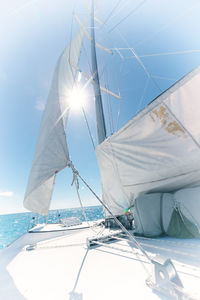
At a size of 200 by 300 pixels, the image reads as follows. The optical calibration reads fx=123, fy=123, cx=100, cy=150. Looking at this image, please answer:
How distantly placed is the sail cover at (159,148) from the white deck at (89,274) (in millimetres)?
921

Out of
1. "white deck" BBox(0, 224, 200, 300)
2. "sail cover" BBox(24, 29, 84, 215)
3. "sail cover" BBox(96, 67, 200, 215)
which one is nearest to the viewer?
"white deck" BBox(0, 224, 200, 300)

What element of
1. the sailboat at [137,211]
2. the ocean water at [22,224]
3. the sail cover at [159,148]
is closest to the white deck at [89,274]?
the sailboat at [137,211]

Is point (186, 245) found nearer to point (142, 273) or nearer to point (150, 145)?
point (142, 273)

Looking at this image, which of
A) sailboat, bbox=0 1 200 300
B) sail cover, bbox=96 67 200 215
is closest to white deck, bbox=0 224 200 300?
sailboat, bbox=0 1 200 300

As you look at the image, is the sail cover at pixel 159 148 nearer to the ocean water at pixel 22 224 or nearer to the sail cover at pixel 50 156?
the sail cover at pixel 50 156

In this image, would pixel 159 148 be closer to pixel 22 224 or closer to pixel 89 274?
pixel 89 274

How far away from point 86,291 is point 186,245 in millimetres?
1551

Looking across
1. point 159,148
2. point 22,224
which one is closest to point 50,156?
point 159,148

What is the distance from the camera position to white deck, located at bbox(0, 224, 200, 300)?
0.99 metres

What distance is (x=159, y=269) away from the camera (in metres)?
0.99

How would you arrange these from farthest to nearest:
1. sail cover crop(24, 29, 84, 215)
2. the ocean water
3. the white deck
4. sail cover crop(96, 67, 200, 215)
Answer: the ocean water
sail cover crop(24, 29, 84, 215)
sail cover crop(96, 67, 200, 215)
the white deck

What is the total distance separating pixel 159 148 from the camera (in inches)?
76.7

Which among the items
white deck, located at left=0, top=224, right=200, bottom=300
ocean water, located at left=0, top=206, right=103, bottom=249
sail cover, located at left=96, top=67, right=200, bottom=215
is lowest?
ocean water, located at left=0, top=206, right=103, bottom=249

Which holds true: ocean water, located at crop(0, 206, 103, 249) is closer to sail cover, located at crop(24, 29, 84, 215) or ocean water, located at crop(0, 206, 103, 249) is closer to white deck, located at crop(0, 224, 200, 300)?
sail cover, located at crop(24, 29, 84, 215)
